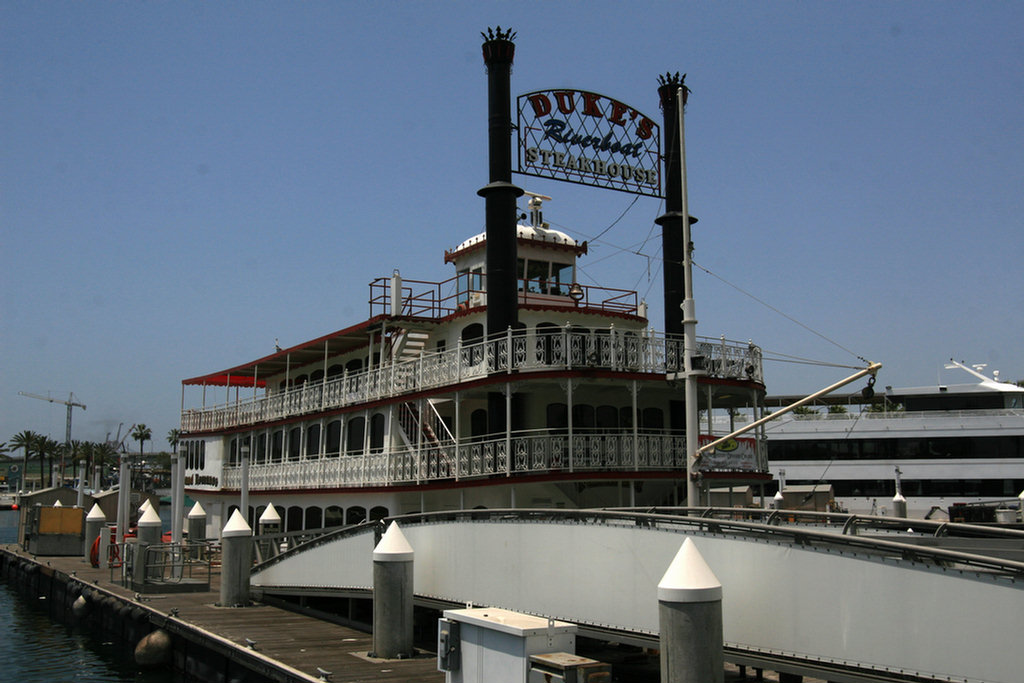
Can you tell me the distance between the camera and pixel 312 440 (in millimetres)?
30141

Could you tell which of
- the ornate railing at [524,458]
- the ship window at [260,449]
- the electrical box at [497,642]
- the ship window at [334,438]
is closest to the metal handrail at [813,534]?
the electrical box at [497,642]

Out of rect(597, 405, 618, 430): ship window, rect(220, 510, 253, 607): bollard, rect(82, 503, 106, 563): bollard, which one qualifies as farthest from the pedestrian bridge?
rect(82, 503, 106, 563): bollard

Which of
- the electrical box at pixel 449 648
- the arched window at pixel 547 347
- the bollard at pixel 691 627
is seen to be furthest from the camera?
the arched window at pixel 547 347

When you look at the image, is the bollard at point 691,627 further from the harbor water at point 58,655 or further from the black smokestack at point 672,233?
the black smokestack at point 672,233

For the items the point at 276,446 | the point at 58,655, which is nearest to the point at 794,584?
the point at 58,655

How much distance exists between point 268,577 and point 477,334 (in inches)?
312

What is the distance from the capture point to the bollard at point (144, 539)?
81.5 ft

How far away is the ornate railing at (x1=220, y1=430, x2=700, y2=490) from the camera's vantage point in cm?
1930

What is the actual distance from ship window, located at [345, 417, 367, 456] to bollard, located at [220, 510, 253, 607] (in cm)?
530

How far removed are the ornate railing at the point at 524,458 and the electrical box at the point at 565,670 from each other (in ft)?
26.9

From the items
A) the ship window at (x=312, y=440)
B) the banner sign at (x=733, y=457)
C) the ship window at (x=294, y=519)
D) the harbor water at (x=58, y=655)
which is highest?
the ship window at (x=312, y=440)

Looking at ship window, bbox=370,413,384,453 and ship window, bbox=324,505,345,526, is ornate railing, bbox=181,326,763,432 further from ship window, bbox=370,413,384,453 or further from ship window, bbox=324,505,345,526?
ship window, bbox=324,505,345,526

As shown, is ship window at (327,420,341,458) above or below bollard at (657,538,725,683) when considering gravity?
above

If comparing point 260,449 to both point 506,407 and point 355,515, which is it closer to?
point 355,515
